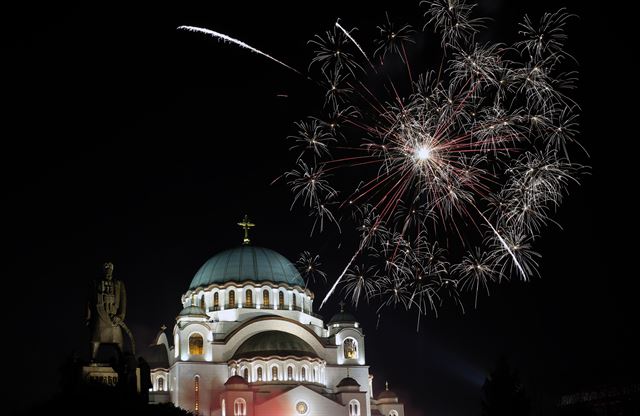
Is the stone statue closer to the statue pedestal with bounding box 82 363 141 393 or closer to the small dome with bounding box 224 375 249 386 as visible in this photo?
the statue pedestal with bounding box 82 363 141 393

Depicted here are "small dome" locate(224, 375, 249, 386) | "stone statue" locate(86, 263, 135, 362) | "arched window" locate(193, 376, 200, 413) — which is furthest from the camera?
"arched window" locate(193, 376, 200, 413)

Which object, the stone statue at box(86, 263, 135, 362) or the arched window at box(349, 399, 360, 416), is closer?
the stone statue at box(86, 263, 135, 362)

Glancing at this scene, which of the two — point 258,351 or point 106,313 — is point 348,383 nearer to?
point 258,351

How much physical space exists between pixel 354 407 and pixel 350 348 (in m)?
6.52

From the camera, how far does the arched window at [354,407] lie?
53.7 metres

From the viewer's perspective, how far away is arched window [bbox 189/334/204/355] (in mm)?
55625

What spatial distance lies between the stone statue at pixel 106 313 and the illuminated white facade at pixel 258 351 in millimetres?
28973

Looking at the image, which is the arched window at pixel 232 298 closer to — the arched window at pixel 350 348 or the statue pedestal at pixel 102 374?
the arched window at pixel 350 348

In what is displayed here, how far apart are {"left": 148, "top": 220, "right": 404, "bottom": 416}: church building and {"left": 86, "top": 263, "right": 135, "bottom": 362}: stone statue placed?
29.0m

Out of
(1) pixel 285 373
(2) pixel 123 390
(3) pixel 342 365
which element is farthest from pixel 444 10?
(3) pixel 342 365

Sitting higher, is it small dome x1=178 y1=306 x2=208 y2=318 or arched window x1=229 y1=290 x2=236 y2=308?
arched window x1=229 y1=290 x2=236 y2=308

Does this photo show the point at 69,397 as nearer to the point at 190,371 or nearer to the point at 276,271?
the point at 190,371

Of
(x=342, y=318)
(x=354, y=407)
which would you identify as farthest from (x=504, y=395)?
(x=342, y=318)

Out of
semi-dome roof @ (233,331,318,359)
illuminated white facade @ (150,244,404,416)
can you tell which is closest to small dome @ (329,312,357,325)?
illuminated white facade @ (150,244,404,416)
